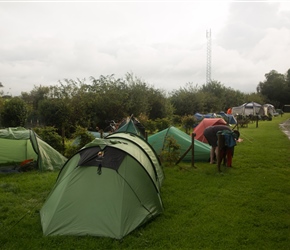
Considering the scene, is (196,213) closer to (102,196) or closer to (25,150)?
(102,196)

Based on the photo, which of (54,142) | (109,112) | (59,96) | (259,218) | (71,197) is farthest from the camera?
(109,112)

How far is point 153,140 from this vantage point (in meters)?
11.1

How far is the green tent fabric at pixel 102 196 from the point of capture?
15.5 feet

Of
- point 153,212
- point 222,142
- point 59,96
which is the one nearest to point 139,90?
point 59,96

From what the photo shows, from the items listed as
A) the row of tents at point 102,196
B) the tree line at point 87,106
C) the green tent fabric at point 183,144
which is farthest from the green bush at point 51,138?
the row of tents at point 102,196

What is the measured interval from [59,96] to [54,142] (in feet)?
29.1

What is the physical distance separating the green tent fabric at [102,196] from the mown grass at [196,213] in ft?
0.63

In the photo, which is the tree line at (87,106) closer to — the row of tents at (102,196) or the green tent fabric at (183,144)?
the green tent fabric at (183,144)

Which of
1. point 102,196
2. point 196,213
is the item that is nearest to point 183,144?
point 196,213

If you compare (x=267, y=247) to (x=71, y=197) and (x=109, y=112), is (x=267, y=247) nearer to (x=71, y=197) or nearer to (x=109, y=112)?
(x=71, y=197)

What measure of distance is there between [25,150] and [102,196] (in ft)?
18.6

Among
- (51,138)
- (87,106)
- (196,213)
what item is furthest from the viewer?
(87,106)

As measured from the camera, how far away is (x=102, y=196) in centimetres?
495

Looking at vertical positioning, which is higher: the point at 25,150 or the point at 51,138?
the point at 51,138
